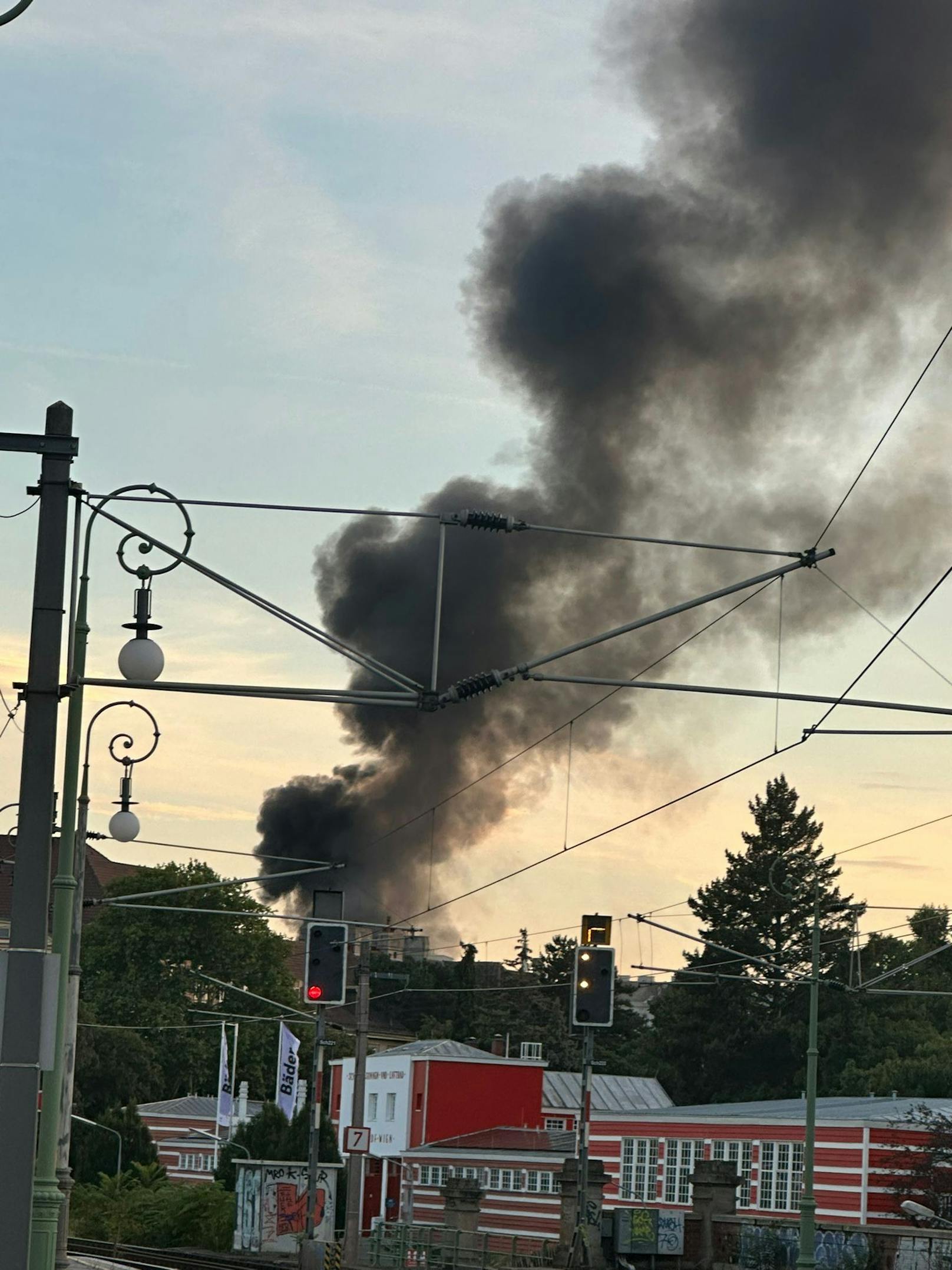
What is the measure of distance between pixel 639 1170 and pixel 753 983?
3604 centimetres

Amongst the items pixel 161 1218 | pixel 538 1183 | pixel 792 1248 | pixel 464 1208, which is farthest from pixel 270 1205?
pixel 792 1248

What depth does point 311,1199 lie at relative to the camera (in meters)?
38.7

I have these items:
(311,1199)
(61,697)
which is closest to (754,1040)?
(311,1199)

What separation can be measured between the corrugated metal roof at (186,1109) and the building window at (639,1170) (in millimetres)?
29593

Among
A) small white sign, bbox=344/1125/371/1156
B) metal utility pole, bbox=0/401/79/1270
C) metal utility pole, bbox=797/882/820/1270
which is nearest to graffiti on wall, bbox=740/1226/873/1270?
metal utility pole, bbox=797/882/820/1270

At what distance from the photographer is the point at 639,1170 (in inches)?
2292

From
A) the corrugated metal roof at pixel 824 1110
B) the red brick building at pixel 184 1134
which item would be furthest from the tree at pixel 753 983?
the corrugated metal roof at pixel 824 1110

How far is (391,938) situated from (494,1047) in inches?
929

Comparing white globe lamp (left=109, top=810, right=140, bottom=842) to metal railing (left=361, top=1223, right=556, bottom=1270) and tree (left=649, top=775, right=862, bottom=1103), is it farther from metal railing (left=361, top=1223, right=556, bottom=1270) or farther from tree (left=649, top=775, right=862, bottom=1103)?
tree (left=649, top=775, right=862, bottom=1103)

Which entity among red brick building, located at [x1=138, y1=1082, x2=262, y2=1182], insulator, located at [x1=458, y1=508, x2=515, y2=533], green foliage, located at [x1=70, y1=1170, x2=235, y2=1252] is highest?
insulator, located at [x1=458, y1=508, x2=515, y2=533]

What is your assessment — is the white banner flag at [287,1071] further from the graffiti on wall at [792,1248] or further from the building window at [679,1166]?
the building window at [679,1166]

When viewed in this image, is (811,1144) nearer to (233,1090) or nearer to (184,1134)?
(233,1090)

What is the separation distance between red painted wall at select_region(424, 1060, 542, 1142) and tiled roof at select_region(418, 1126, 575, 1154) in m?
6.41

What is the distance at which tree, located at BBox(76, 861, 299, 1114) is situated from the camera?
9269 centimetres
